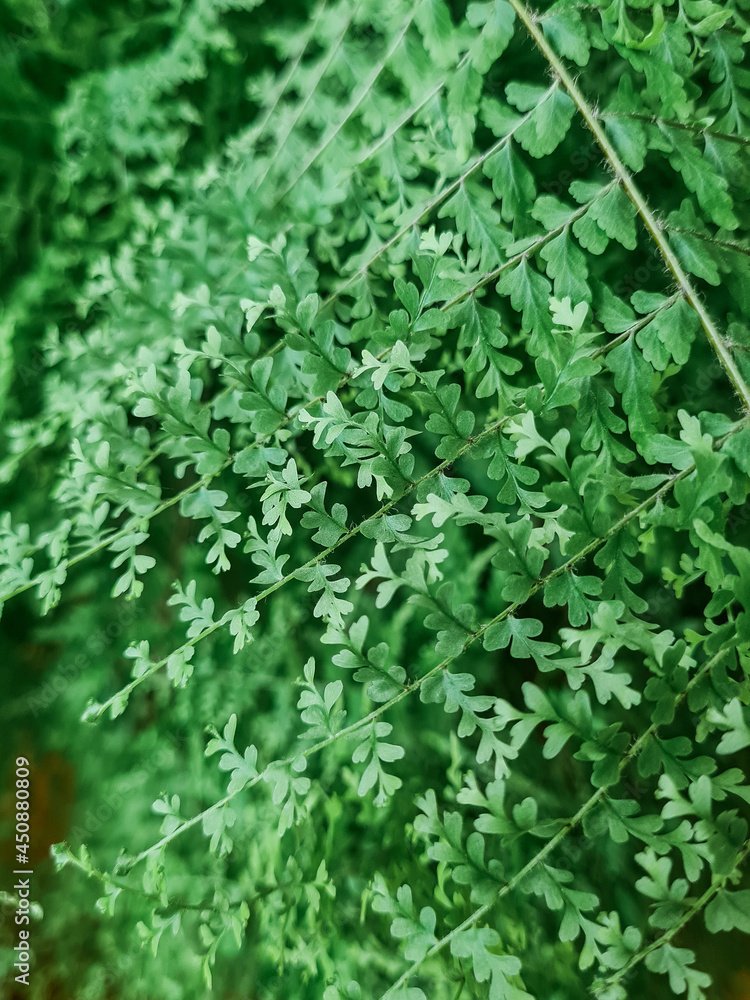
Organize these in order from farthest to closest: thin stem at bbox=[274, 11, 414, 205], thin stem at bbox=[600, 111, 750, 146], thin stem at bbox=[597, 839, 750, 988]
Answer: thin stem at bbox=[274, 11, 414, 205] → thin stem at bbox=[600, 111, 750, 146] → thin stem at bbox=[597, 839, 750, 988]

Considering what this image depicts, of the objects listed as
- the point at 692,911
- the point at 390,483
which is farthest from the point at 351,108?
the point at 692,911

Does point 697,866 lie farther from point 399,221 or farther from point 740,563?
point 399,221

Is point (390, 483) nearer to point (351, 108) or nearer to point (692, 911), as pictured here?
point (692, 911)

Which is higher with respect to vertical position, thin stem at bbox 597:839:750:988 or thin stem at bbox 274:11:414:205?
thin stem at bbox 274:11:414:205

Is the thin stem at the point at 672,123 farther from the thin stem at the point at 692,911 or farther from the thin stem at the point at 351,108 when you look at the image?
the thin stem at the point at 692,911

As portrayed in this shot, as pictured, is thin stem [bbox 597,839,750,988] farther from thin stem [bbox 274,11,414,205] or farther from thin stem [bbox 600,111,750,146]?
thin stem [bbox 274,11,414,205]

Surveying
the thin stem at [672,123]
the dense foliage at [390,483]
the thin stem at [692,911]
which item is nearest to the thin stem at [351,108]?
the dense foliage at [390,483]

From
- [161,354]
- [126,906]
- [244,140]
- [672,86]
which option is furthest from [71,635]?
[672,86]

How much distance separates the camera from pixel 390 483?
21.3 inches

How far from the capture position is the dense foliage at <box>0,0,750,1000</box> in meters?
0.50

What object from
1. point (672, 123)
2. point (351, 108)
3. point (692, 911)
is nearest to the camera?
point (692, 911)

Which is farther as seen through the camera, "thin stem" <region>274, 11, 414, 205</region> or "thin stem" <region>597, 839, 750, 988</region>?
"thin stem" <region>274, 11, 414, 205</region>

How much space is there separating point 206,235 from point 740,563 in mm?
727

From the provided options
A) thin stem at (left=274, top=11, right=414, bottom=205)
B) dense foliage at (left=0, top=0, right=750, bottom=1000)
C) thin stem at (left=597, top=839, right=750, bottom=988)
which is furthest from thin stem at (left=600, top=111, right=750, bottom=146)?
thin stem at (left=597, top=839, right=750, bottom=988)
